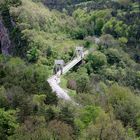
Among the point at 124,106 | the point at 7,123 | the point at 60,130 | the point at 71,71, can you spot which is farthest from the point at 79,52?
the point at 60,130

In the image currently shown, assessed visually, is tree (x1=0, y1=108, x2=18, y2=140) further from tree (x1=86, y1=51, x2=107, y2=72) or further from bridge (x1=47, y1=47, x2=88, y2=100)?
tree (x1=86, y1=51, x2=107, y2=72)

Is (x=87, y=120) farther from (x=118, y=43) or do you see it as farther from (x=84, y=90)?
(x=118, y=43)

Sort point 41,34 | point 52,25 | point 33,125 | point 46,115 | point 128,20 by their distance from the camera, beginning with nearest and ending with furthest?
1. point 33,125
2. point 46,115
3. point 41,34
4. point 52,25
5. point 128,20

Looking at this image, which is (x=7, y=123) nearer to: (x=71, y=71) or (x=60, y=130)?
(x=60, y=130)

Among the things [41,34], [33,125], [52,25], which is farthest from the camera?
[52,25]

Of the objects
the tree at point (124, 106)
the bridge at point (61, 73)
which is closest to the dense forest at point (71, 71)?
the tree at point (124, 106)

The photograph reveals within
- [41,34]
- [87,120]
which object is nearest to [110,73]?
[41,34]

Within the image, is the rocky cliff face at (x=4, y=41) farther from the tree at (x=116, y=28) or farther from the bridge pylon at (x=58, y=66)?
the tree at (x=116, y=28)
